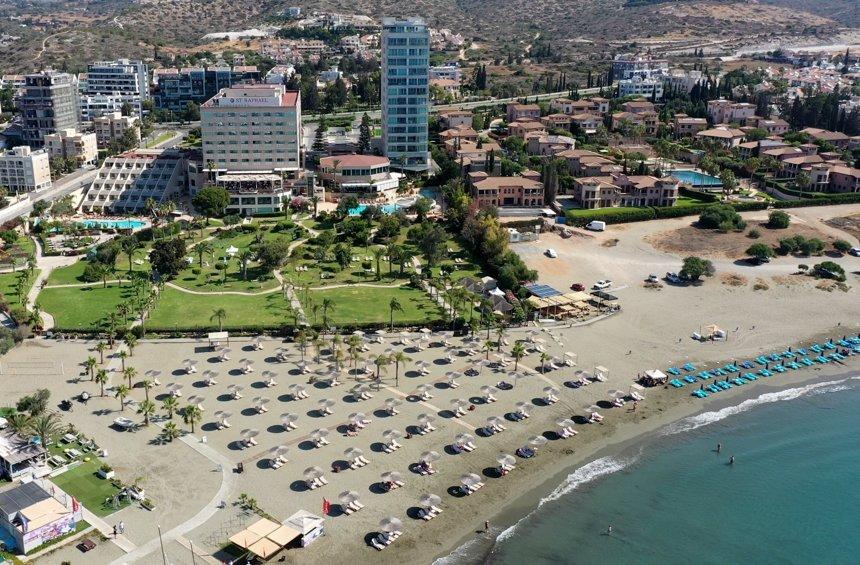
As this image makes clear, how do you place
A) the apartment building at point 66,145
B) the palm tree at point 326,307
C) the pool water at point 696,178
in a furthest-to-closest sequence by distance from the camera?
the apartment building at point 66,145, the pool water at point 696,178, the palm tree at point 326,307

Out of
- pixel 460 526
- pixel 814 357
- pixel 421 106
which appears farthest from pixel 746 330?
pixel 421 106

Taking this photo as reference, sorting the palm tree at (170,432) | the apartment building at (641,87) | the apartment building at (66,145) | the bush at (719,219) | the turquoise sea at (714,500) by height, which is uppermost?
the apartment building at (641,87)

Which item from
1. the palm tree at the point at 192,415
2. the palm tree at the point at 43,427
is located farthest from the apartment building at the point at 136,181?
the palm tree at the point at 43,427

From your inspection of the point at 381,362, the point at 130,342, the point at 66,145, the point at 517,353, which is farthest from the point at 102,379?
the point at 66,145

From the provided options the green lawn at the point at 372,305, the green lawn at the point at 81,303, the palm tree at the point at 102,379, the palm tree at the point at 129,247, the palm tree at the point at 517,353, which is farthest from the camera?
the palm tree at the point at 129,247

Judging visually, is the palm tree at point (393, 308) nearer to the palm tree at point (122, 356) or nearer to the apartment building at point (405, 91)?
the palm tree at point (122, 356)

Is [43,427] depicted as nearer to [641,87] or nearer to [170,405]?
[170,405]

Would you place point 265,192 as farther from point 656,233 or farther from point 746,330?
point 746,330
